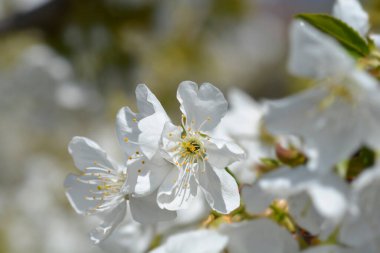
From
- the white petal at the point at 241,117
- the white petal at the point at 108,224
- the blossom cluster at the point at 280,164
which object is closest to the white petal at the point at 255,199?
the blossom cluster at the point at 280,164

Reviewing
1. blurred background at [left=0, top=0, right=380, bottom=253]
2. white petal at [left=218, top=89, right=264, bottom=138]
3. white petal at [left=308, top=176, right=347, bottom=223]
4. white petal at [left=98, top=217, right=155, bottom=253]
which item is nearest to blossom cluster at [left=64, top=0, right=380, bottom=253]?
white petal at [left=308, top=176, right=347, bottom=223]

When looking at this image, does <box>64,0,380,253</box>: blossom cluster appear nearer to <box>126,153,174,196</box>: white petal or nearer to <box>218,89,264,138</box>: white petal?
<box>126,153,174,196</box>: white petal

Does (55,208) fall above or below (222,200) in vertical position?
below

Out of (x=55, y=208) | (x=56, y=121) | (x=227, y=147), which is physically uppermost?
(x=227, y=147)

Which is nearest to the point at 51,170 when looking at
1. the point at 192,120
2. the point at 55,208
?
the point at 55,208

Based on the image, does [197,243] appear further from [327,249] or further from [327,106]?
[327,106]

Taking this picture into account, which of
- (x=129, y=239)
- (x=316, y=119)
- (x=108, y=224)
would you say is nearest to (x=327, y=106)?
(x=316, y=119)

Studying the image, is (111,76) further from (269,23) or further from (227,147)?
(269,23)
